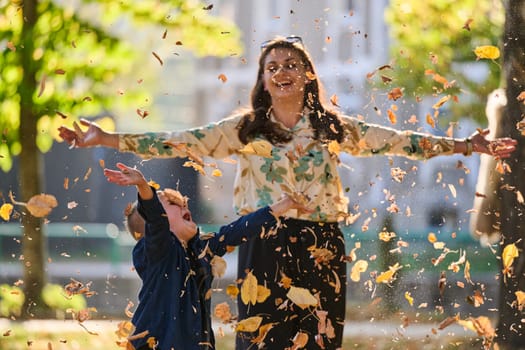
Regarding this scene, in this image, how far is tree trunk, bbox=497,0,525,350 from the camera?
4.77m

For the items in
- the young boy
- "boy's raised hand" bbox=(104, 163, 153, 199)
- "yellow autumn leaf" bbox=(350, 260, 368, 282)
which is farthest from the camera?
"yellow autumn leaf" bbox=(350, 260, 368, 282)

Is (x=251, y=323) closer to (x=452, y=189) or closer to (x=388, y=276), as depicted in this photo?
(x=388, y=276)

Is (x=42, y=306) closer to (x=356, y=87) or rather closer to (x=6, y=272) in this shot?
(x=6, y=272)

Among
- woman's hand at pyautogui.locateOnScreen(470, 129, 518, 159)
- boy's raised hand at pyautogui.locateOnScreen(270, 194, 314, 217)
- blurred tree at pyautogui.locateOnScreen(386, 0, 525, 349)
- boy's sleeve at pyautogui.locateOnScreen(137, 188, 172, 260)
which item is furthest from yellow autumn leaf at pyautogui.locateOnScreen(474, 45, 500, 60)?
boy's sleeve at pyautogui.locateOnScreen(137, 188, 172, 260)

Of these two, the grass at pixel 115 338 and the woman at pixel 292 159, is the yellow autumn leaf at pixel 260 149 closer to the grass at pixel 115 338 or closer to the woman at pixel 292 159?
the woman at pixel 292 159

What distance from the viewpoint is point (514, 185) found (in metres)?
4.84

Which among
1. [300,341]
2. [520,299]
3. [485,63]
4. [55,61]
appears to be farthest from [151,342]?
[55,61]

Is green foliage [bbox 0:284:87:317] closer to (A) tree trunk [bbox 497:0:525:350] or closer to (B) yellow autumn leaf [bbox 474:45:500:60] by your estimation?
(A) tree trunk [bbox 497:0:525:350]

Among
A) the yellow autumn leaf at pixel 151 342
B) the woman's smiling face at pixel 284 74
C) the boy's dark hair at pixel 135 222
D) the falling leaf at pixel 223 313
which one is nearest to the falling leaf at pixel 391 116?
the woman's smiling face at pixel 284 74

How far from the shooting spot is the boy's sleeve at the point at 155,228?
329 cm

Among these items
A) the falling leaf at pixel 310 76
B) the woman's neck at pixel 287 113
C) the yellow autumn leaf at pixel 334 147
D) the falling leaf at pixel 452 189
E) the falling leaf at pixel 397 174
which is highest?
the falling leaf at pixel 310 76

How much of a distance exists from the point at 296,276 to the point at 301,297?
0.07 meters

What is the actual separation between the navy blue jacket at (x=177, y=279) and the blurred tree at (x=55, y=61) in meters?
2.09

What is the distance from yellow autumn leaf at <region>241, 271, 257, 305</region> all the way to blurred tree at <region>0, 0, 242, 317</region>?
6.82 feet
